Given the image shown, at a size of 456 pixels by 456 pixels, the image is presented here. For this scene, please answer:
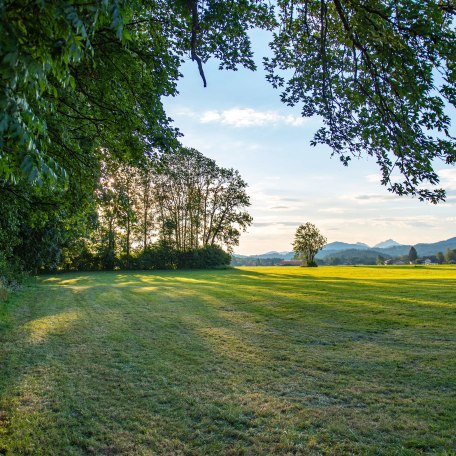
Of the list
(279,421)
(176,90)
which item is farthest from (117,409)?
(176,90)

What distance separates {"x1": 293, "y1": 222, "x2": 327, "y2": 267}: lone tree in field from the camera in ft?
202

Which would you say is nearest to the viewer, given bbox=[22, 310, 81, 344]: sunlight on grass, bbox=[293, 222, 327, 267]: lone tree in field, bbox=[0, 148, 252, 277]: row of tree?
bbox=[22, 310, 81, 344]: sunlight on grass

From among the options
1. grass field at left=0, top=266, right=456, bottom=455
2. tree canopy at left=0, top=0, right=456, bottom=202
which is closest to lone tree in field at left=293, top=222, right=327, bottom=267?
grass field at left=0, top=266, right=456, bottom=455

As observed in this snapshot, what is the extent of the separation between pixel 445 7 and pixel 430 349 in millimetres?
6670

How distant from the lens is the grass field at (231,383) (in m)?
4.38

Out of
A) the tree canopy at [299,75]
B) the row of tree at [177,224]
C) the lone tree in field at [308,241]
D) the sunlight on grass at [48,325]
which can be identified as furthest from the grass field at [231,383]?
the lone tree in field at [308,241]

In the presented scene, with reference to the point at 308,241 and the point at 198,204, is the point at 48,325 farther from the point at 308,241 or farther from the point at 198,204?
the point at 308,241

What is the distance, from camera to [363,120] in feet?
23.0

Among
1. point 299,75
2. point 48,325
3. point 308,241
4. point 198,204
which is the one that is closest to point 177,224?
point 198,204

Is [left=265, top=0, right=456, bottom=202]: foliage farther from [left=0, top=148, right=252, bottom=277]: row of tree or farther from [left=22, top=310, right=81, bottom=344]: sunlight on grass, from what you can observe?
[left=0, top=148, right=252, bottom=277]: row of tree

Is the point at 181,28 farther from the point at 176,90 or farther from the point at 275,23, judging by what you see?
the point at 275,23

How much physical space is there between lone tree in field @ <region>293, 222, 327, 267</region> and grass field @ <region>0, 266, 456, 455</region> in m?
49.8

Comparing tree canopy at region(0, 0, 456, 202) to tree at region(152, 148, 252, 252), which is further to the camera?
tree at region(152, 148, 252, 252)

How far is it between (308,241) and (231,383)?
5732cm
